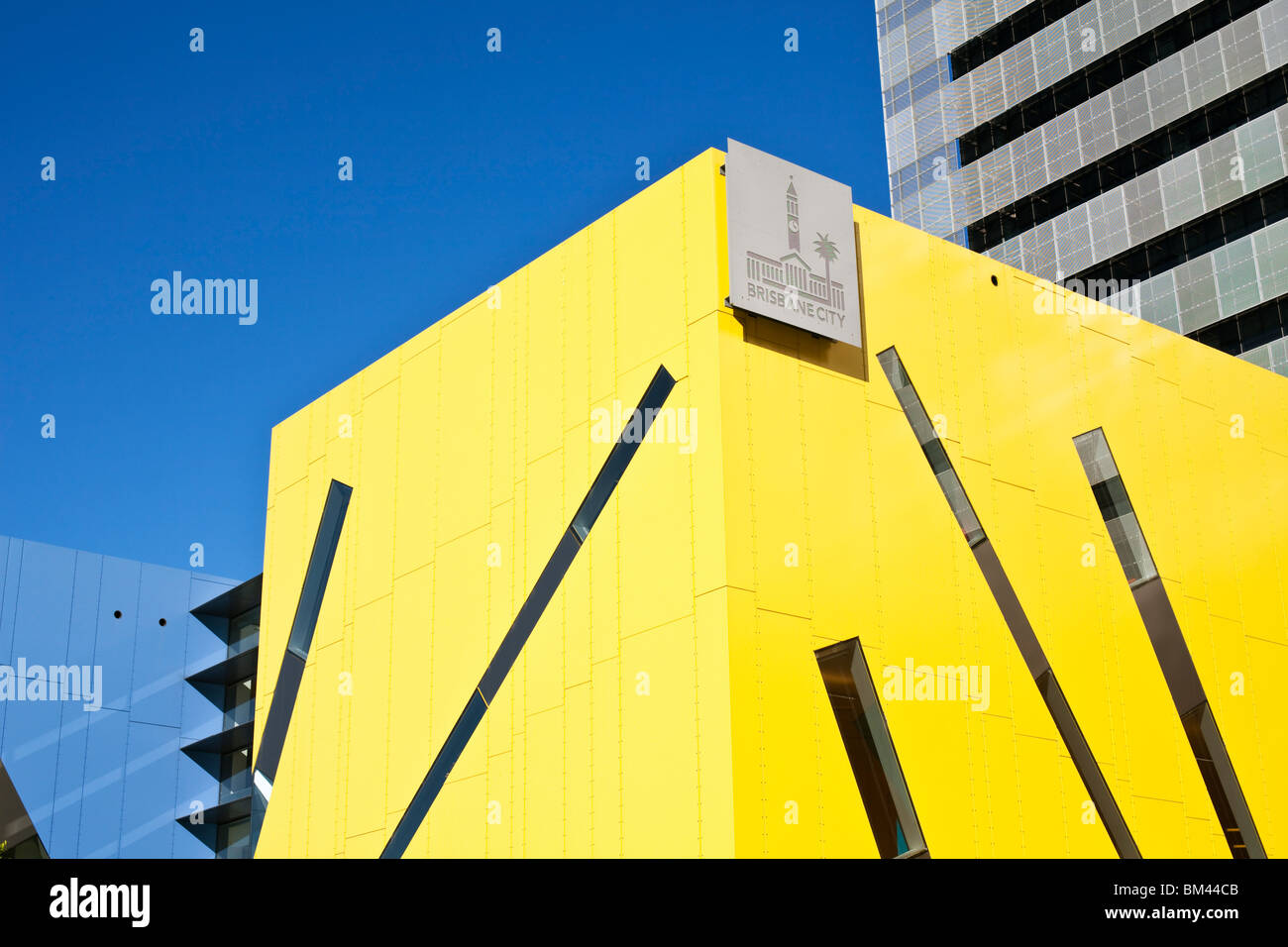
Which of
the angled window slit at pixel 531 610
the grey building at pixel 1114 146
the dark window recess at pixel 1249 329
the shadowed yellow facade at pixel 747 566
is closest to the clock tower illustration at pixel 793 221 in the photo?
the shadowed yellow facade at pixel 747 566

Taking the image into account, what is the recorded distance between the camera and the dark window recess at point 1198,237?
164 feet

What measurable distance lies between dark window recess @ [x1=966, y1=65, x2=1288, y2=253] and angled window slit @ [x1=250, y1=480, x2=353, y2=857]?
1543 inches

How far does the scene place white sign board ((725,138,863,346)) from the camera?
1955 centimetres

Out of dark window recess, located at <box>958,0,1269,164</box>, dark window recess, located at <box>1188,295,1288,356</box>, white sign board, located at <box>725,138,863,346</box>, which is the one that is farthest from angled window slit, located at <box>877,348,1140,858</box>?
dark window recess, located at <box>958,0,1269,164</box>

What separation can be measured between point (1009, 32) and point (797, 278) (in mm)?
46737

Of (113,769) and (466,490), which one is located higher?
(466,490)

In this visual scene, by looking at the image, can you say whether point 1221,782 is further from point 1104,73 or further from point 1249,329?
point 1104,73

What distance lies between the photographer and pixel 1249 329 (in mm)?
49125

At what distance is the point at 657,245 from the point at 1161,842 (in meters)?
12.3

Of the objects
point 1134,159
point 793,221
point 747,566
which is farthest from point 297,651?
point 1134,159
